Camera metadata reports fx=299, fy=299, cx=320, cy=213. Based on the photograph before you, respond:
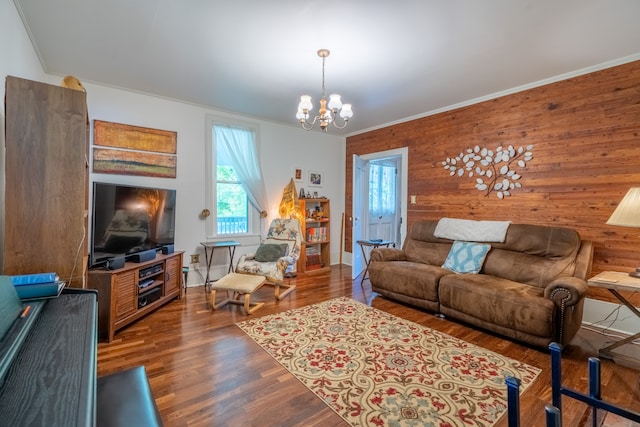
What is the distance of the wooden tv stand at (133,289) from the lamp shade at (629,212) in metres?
4.11

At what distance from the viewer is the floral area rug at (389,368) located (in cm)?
174

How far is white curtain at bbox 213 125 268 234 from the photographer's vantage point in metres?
4.45

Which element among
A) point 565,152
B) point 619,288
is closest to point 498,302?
point 619,288

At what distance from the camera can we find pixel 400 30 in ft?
7.57

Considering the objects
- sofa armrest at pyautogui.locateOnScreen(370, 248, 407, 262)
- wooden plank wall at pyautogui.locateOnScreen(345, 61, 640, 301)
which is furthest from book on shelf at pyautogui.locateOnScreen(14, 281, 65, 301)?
wooden plank wall at pyautogui.locateOnScreen(345, 61, 640, 301)

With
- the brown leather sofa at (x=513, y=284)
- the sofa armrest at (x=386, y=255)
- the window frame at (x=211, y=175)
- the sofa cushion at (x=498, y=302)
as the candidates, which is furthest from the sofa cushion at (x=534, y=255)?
the window frame at (x=211, y=175)

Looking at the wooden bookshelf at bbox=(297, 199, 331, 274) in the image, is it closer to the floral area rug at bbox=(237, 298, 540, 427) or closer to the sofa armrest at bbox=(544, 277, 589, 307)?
the floral area rug at bbox=(237, 298, 540, 427)

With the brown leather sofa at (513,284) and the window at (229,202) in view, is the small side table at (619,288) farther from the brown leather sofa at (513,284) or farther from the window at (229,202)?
the window at (229,202)

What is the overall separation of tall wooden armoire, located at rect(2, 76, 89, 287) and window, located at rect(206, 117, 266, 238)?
2.56 m

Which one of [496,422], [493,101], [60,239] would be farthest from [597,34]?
[60,239]

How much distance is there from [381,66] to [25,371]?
3.13 m

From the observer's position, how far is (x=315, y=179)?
216 inches

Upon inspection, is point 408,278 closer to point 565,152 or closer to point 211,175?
point 565,152

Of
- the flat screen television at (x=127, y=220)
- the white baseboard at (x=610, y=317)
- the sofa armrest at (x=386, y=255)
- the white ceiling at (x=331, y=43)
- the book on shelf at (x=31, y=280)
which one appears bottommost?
the white baseboard at (x=610, y=317)
